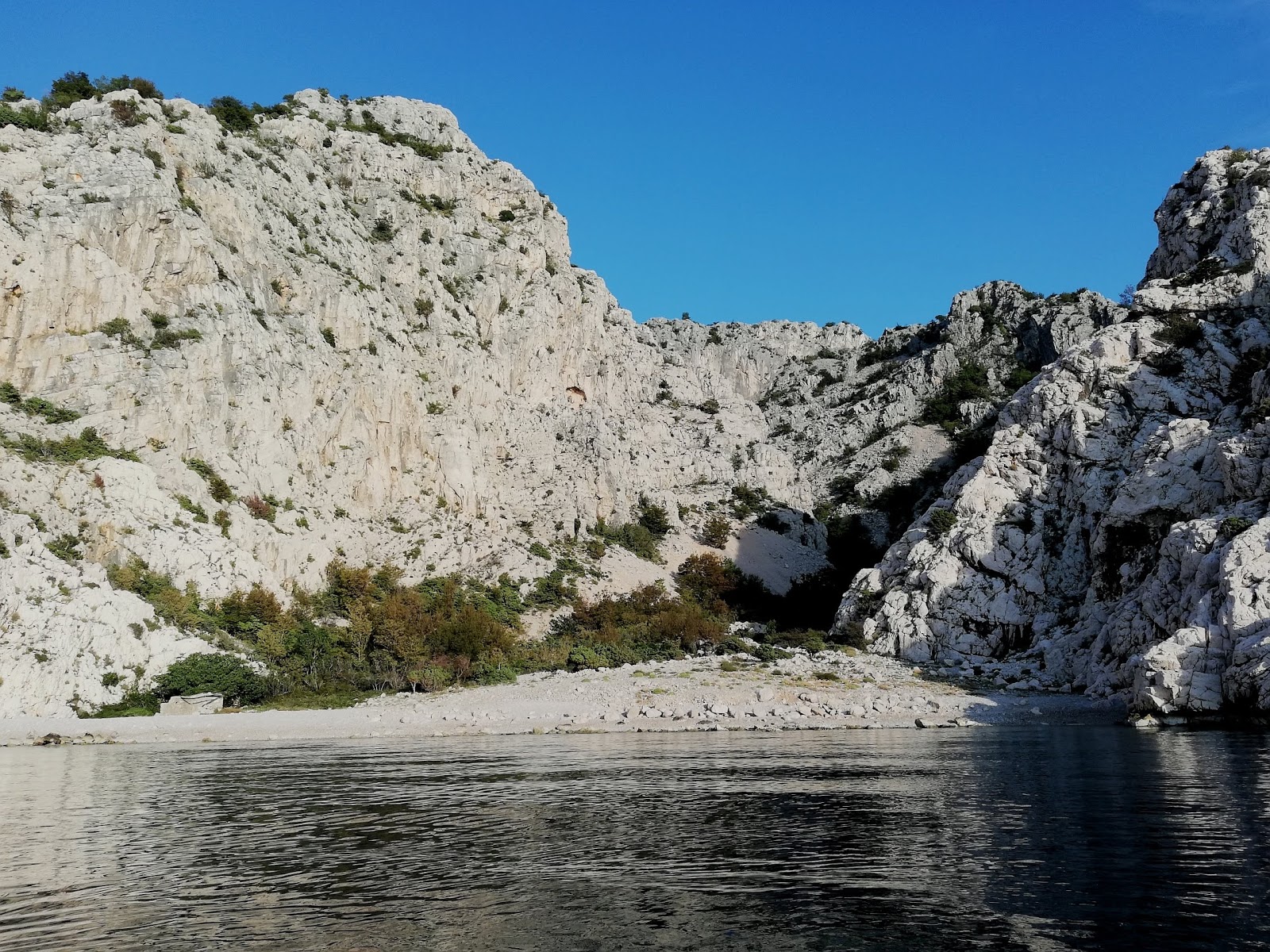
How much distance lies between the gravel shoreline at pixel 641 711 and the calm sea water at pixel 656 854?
37.2 feet

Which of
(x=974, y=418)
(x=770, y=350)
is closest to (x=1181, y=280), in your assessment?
(x=974, y=418)

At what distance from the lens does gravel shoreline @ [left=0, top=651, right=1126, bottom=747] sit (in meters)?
36.2

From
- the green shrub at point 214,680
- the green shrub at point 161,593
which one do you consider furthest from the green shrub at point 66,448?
the green shrub at point 214,680

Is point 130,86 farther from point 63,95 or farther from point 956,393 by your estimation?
point 956,393

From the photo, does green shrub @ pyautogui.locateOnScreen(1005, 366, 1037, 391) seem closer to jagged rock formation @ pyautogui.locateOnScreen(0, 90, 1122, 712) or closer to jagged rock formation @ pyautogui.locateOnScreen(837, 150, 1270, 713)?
jagged rock formation @ pyautogui.locateOnScreen(0, 90, 1122, 712)

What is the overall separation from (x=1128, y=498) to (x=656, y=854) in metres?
42.7

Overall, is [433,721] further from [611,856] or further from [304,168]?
[304,168]

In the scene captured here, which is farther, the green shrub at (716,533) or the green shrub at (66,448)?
the green shrub at (716,533)

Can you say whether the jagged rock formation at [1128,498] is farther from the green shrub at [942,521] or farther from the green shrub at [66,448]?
the green shrub at [66,448]

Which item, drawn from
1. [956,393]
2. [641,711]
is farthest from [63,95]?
[956,393]

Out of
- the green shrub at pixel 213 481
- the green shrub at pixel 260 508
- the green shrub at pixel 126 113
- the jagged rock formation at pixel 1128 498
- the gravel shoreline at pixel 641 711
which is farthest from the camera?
the green shrub at pixel 126 113

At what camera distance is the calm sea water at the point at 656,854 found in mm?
9789

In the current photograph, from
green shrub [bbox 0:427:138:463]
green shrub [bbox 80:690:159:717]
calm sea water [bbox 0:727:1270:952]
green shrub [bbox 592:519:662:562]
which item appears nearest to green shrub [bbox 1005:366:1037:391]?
green shrub [bbox 592:519:662:562]

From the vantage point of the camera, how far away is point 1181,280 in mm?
62719
